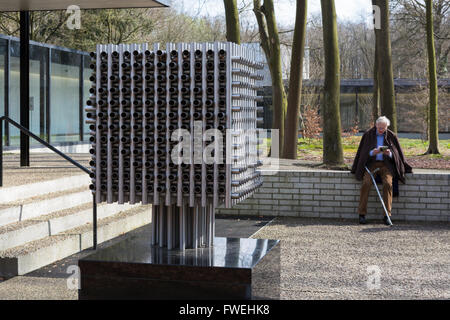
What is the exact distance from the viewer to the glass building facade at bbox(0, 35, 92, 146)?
58.8ft

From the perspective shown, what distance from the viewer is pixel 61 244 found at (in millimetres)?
7836

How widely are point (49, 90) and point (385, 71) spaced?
401 inches

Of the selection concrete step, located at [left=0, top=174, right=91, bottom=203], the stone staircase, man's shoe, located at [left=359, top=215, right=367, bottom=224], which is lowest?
man's shoe, located at [left=359, top=215, right=367, bottom=224]

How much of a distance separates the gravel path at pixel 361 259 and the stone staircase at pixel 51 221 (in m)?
2.22

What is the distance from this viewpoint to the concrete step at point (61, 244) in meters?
6.91

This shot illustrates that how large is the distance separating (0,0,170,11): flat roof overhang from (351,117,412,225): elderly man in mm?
4139

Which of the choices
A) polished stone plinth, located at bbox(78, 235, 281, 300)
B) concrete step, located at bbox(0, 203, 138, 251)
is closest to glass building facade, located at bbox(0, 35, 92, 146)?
concrete step, located at bbox(0, 203, 138, 251)

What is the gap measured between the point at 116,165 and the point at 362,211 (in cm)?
640

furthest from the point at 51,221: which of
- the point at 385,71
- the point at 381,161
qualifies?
the point at 385,71

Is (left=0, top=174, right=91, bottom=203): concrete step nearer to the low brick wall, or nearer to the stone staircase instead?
the stone staircase

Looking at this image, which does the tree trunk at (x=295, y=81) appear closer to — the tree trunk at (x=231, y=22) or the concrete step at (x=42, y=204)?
the tree trunk at (x=231, y=22)

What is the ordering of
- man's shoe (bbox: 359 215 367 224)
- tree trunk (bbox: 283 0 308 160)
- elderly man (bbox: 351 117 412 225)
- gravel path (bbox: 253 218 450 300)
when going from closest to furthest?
1. gravel path (bbox: 253 218 450 300)
2. elderly man (bbox: 351 117 412 225)
3. man's shoe (bbox: 359 215 367 224)
4. tree trunk (bbox: 283 0 308 160)

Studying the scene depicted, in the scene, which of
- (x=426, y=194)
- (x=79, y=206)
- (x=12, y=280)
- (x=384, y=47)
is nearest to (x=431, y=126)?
(x=384, y=47)

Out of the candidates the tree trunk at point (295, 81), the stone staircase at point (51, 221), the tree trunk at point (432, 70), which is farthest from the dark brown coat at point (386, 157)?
the tree trunk at point (432, 70)
